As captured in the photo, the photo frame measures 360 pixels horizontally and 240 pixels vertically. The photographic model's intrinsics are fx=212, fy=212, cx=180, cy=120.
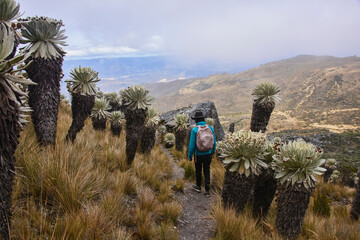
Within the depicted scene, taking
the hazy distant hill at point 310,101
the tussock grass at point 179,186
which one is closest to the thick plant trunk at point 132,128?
the tussock grass at point 179,186

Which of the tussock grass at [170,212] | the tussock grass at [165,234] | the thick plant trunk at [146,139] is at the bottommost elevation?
the tussock grass at [170,212]

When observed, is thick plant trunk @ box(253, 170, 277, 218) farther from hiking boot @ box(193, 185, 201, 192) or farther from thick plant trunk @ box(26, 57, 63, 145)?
thick plant trunk @ box(26, 57, 63, 145)

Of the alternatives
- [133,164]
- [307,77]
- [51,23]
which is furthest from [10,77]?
[307,77]

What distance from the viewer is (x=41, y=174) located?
301 cm

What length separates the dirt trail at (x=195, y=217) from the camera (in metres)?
4.05

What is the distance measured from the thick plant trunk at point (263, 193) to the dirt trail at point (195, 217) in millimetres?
1053

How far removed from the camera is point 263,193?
15.1ft

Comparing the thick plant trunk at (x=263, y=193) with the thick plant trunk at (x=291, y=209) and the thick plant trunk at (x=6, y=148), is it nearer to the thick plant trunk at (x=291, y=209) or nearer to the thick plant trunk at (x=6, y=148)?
the thick plant trunk at (x=291, y=209)

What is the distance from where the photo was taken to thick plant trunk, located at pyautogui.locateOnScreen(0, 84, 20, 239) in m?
1.80

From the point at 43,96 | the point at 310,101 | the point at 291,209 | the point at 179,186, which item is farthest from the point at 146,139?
the point at 310,101

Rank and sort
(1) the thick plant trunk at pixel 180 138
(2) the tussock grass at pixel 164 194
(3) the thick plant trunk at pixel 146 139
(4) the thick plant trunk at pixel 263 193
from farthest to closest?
1. (1) the thick plant trunk at pixel 180 138
2. (3) the thick plant trunk at pixel 146 139
3. (2) the tussock grass at pixel 164 194
4. (4) the thick plant trunk at pixel 263 193

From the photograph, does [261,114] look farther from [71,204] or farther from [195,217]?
[71,204]

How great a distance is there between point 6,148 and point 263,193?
14.8 feet

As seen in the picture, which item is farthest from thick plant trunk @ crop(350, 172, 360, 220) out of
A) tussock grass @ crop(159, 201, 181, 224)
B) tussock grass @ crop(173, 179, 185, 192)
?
tussock grass @ crop(159, 201, 181, 224)
